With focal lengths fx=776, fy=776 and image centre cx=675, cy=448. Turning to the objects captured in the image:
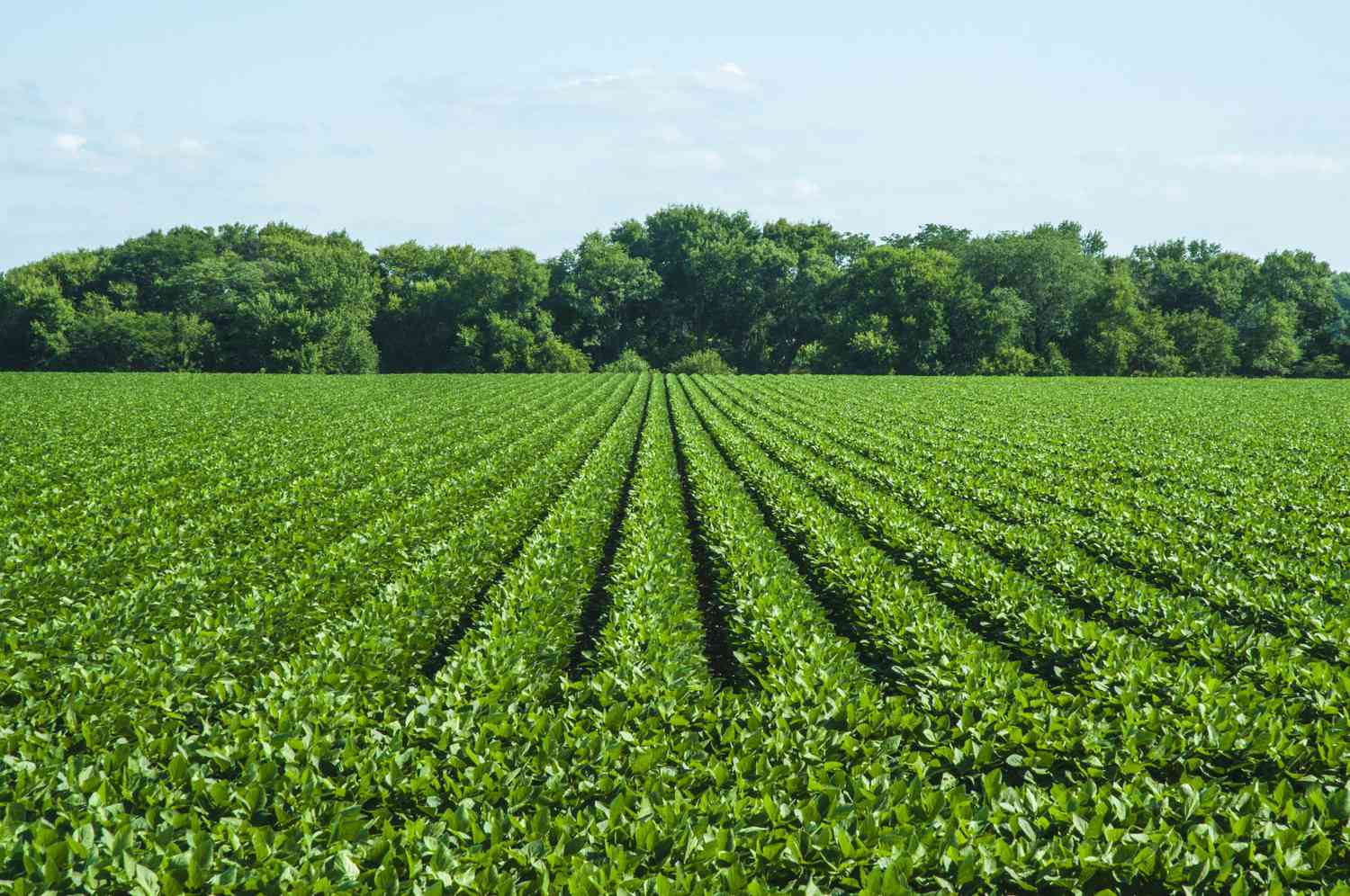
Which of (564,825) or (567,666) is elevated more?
(564,825)

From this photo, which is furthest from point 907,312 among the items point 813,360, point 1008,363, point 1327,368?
point 1327,368

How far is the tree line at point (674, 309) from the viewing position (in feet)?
228

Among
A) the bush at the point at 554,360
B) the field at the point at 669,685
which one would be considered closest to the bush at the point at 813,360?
the bush at the point at 554,360

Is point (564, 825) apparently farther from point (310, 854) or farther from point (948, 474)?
point (948, 474)

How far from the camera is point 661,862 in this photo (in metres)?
3.81

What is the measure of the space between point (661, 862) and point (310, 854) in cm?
168

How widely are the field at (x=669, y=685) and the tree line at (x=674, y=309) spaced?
6002 centimetres

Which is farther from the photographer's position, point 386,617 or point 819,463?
point 819,463

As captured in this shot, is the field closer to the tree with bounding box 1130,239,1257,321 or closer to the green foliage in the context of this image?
the green foliage

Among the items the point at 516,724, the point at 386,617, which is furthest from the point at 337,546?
the point at 516,724

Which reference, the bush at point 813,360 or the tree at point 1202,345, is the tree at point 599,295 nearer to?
the bush at point 813,360

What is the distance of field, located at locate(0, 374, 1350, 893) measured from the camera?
3.90 meters

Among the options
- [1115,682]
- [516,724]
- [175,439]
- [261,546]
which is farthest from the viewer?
[175,439]

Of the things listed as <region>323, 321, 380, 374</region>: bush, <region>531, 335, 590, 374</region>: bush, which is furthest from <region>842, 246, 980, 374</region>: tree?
<region>323, 321, 380, 374</region>: bush
